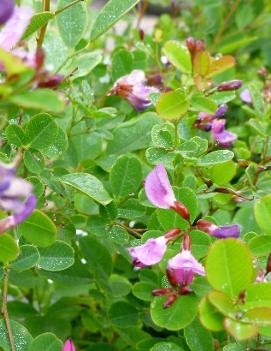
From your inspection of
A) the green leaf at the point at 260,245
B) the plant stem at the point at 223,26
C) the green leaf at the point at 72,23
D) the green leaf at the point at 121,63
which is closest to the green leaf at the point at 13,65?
the green leaf at the point at 260,245

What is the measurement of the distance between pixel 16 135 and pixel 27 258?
15 centimetres

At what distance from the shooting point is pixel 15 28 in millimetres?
663

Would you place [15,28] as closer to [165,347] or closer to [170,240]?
[170,240]

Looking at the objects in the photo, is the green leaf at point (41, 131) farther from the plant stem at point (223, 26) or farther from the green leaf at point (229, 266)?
the plant stem at point (223, 26)

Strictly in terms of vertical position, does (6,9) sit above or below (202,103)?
above

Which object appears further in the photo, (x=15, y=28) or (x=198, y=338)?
(x=198, y=338)

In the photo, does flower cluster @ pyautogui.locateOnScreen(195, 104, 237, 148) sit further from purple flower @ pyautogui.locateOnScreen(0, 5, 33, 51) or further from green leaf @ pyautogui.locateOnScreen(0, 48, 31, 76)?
green leaf @ pyautogui.locateOnScreen(0, 48, 31, 76)

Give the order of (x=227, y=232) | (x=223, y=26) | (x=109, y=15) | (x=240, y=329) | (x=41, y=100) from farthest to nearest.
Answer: (x=223, y=26), (x=109, y=15), (x=227, y=232), (x=240, y=329), (x=41, y=100)

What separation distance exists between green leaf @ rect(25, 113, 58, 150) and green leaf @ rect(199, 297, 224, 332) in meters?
0.29

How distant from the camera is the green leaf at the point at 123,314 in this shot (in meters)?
0.99

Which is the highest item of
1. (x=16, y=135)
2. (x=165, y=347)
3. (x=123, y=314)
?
(x=16, y=135)

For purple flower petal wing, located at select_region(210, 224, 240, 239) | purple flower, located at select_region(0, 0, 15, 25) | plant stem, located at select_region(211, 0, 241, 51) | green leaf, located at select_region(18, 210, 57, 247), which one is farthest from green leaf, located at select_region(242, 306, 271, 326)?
plant stem, located at select_region(211, 0, 241, 51)

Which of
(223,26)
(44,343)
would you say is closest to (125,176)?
(44,343)

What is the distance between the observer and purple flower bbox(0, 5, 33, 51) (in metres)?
0.65
